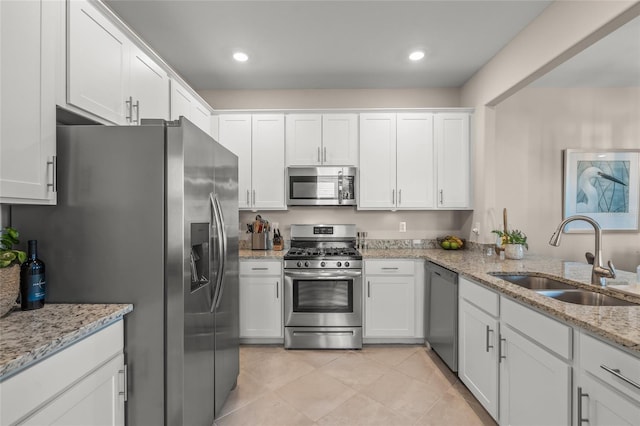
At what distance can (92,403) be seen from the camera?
47.5 inches

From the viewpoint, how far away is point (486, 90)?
10.1 feet

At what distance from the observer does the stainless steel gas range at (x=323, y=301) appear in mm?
3012

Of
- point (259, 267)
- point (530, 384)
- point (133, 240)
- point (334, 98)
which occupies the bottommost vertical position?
point (530, 384)

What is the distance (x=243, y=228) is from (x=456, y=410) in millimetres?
2763

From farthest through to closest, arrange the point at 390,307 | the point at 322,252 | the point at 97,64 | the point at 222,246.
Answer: the point at 322,252 < the point at 390,307 < the point at 222,246 < the point at 97,64

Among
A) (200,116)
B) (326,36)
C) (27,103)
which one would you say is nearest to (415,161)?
(326,36)

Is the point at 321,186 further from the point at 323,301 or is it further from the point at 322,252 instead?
the point at 323,301

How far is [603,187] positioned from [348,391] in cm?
365

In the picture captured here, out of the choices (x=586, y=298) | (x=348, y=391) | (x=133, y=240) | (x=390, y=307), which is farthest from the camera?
(x=390, y=307)

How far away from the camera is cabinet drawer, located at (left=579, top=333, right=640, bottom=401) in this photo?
1004mm

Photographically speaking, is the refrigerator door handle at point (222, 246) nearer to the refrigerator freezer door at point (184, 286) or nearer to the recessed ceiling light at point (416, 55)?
the refrigerator freezer door at point (184, 286)

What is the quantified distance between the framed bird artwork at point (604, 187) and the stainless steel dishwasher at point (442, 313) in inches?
77.2

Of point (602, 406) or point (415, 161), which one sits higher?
point (415, 161)

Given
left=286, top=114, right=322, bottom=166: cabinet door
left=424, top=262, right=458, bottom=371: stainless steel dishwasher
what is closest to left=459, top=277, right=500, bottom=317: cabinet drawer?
left=424, top=262, right=458, bottom=371: stainless steel dishwasher
